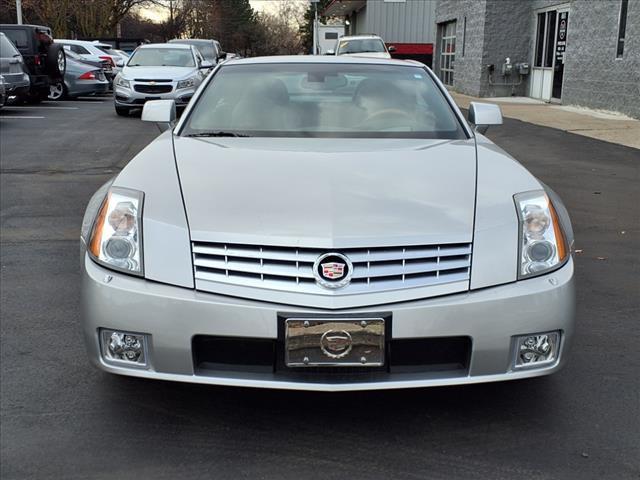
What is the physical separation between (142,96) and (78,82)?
5.38m

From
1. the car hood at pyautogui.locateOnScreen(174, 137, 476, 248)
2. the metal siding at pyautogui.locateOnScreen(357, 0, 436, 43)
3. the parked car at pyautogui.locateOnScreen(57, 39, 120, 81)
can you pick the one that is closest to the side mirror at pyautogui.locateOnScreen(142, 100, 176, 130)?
the car hood at pyautogui.locateOnScreen(174, 137, 476, 248)

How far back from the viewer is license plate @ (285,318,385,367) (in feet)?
8.94

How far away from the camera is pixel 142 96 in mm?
16688

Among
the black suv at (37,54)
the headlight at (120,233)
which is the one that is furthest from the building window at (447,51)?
the headlight at (120,233)

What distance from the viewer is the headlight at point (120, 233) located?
2.92 m

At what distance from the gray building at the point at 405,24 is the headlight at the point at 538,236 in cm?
3018

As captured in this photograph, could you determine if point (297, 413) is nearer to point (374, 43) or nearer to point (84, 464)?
point (84, 464)

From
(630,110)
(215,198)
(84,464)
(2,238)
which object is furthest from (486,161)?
(630,110)

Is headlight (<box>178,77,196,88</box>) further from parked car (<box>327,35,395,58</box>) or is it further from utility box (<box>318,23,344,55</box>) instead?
utility box (<box>318,23,344,55</box>)

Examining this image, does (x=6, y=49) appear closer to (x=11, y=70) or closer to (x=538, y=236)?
(x=11, y=70)

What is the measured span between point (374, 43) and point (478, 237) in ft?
78.8

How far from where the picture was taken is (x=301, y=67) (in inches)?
185

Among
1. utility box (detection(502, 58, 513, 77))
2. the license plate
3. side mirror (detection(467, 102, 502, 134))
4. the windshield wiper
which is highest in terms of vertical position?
side mirror (detection(467, 102, 502, 134))

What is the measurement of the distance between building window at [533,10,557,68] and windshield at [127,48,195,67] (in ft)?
32.4
